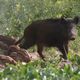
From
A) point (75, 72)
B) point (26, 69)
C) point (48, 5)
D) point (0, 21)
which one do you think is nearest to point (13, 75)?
point (26, 69)

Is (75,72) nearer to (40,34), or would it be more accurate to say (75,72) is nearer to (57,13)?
(40,34)

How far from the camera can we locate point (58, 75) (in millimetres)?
4266

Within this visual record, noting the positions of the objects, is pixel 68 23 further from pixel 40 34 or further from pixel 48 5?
pixel 48 5

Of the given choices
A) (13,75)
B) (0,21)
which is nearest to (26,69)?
(13,75)

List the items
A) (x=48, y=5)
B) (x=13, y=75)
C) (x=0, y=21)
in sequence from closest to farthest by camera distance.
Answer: (x=13, y=75) → (x=0, y=21) → (x=48, y=5)

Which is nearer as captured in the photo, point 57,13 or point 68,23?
point 68,23

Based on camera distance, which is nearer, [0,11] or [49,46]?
[49,46]

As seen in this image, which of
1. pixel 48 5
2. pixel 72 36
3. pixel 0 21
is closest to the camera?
pixel 72 36

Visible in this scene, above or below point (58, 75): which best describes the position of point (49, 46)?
below

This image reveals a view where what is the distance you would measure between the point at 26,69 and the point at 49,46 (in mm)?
6020

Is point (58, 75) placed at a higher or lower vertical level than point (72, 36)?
higher

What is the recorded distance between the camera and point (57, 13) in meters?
13.2

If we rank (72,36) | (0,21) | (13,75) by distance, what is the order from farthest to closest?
(0,21) → (72,36) → (13,75)

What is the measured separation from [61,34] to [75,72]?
228 inches
